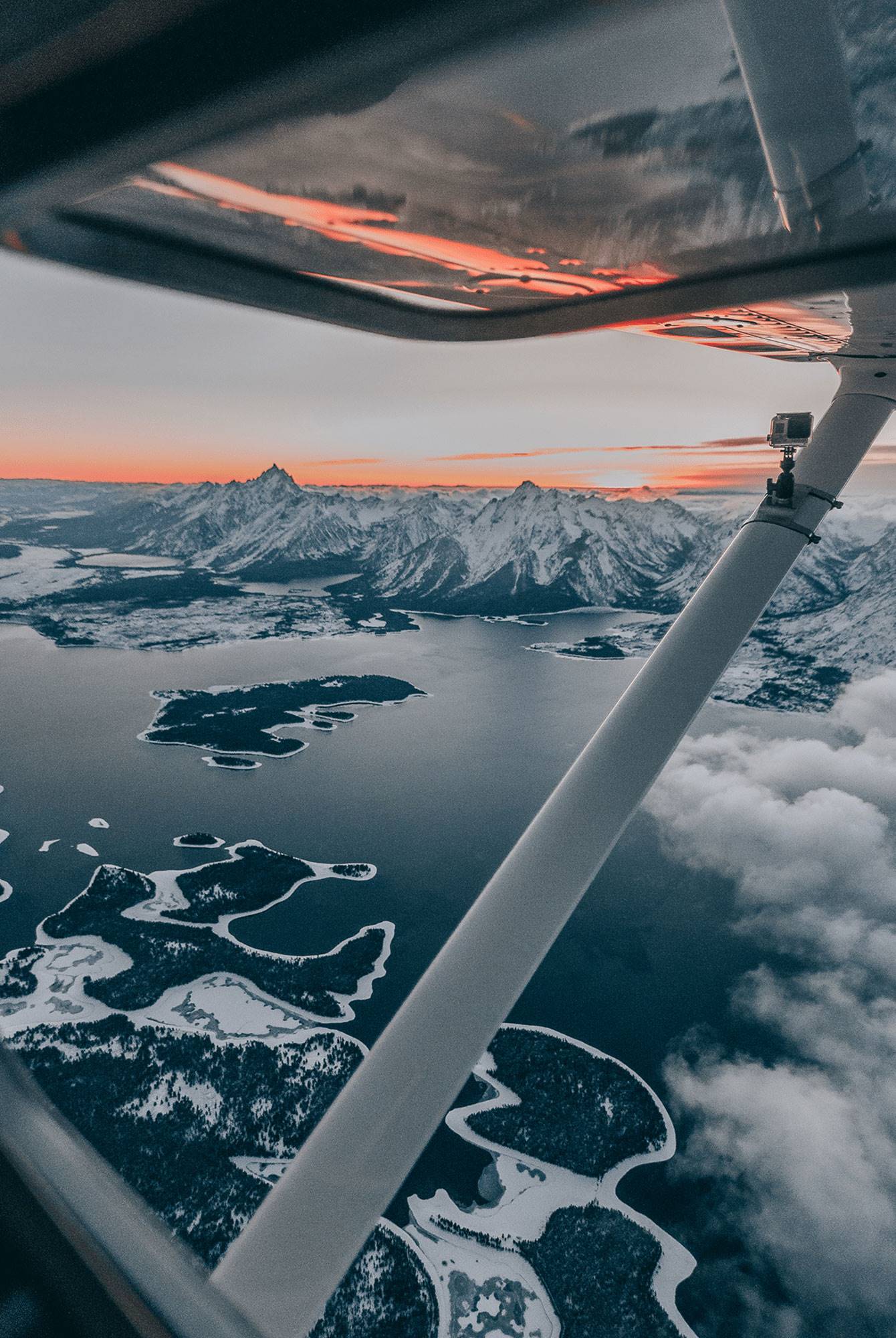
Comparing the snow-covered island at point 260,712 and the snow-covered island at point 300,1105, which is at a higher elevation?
the snow-covered island at point 260,712

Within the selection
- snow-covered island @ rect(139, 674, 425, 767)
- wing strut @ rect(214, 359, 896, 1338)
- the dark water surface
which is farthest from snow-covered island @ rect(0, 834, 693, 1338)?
wing strut @ rect(214, 359, 896, 1338)

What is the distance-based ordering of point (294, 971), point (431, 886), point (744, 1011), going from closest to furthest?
point (294, 971) < point (744, 1011) < point (431, 886)

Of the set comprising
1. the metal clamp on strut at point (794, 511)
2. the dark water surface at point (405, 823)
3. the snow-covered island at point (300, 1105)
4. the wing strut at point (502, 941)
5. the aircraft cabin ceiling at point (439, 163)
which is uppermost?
the aircraft cabin ceiling at point (439, 163)

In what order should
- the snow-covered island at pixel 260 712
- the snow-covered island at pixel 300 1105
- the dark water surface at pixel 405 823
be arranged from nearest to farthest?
the snow-covered island at pixel 300 1105, the dark water surface at pixel 405 823, the snow-covered island at pixel 260 712

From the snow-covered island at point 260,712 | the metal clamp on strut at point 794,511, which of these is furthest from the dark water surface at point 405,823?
the metal clamp on strut at point 794,511

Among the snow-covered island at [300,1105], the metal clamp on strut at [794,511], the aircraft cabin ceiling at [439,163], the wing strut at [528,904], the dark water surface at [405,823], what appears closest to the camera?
the aircraft cabin ceiling at [439,163]

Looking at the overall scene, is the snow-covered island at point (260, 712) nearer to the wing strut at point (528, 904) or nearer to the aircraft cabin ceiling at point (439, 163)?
the wing strut at point (528, 904)

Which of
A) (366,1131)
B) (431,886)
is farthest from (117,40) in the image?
(431,886)

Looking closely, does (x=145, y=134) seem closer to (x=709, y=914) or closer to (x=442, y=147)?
(x=442, y=147)

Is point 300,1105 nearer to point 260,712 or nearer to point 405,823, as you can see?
point 405,823

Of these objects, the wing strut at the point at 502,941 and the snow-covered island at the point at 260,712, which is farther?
the snow-covered island at the point at 260,712

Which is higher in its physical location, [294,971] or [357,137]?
[357,137]
